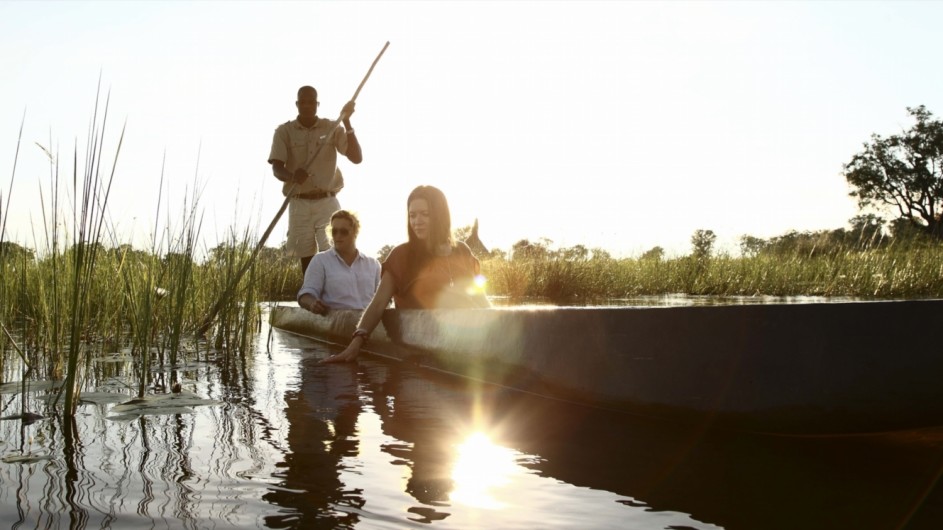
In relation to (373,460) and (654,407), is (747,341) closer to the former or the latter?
(654,407)

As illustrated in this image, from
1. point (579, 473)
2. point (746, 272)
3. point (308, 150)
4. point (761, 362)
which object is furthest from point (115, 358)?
point (746, 272)

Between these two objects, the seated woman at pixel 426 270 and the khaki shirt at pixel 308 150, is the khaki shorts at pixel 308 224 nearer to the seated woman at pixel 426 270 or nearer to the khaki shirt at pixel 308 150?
the khaki shirt at pixel 308 150

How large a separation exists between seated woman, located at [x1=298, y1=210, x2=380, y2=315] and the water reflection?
2.89 m

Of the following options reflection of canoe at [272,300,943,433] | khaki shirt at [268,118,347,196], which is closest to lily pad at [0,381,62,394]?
reflection of canoe at [272,300,943,433]

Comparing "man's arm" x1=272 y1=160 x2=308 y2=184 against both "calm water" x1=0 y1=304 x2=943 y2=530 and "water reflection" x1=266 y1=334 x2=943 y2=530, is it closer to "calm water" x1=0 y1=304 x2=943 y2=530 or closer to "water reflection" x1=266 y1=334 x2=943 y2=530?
"calm water" x1=0 y1=304 x2=943 y2=530

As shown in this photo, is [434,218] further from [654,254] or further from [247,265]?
[654,254]

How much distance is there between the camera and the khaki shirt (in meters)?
7.47

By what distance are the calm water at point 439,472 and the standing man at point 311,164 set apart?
4.14m

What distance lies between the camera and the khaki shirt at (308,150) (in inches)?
294

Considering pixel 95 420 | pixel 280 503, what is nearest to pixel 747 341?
pixel 280 503

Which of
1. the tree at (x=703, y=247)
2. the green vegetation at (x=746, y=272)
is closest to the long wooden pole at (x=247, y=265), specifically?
the green vegetation at (x=746, y=272)

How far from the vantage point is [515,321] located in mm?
3979

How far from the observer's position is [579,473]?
8.03 ft

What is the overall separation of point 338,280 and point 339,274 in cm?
5
